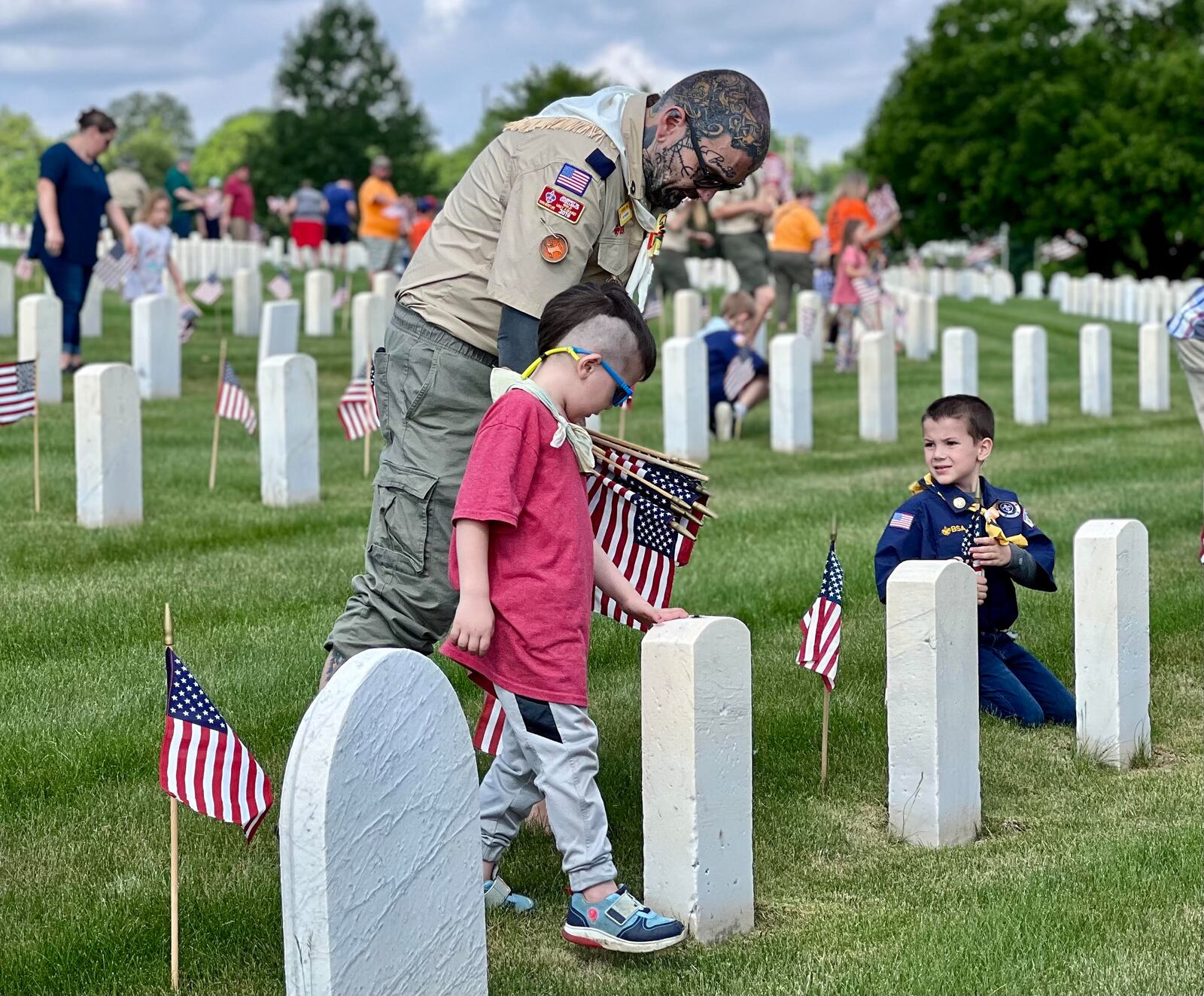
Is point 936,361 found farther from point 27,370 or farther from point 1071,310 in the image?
point 1071,310

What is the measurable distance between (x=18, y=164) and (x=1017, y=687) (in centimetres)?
12448

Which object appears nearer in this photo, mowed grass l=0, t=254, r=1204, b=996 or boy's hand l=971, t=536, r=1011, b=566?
mowed grass l=0, t=254, r=1204, b=996

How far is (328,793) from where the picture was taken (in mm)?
2949

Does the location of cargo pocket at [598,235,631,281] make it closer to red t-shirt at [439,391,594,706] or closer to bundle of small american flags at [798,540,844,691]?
red t-shirt at [439,391,594,706]

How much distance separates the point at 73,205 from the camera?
43.6ft

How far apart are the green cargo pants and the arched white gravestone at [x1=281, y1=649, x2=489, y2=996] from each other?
1.03m

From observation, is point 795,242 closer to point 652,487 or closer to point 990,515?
point 990,515

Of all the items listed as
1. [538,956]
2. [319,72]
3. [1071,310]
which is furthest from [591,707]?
[319,72]

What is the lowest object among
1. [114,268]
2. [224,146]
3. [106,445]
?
[106,445]

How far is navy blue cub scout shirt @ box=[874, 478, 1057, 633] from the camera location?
5.82 meters

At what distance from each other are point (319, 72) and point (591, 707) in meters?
79.2

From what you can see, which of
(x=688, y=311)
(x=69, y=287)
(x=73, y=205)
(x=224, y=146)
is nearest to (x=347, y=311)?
(x=688, y=311)

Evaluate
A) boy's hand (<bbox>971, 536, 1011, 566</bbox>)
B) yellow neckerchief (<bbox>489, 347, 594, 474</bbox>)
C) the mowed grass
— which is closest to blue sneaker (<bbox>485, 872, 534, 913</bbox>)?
the mowed grass

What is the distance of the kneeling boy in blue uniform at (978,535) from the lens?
19.0 feet
